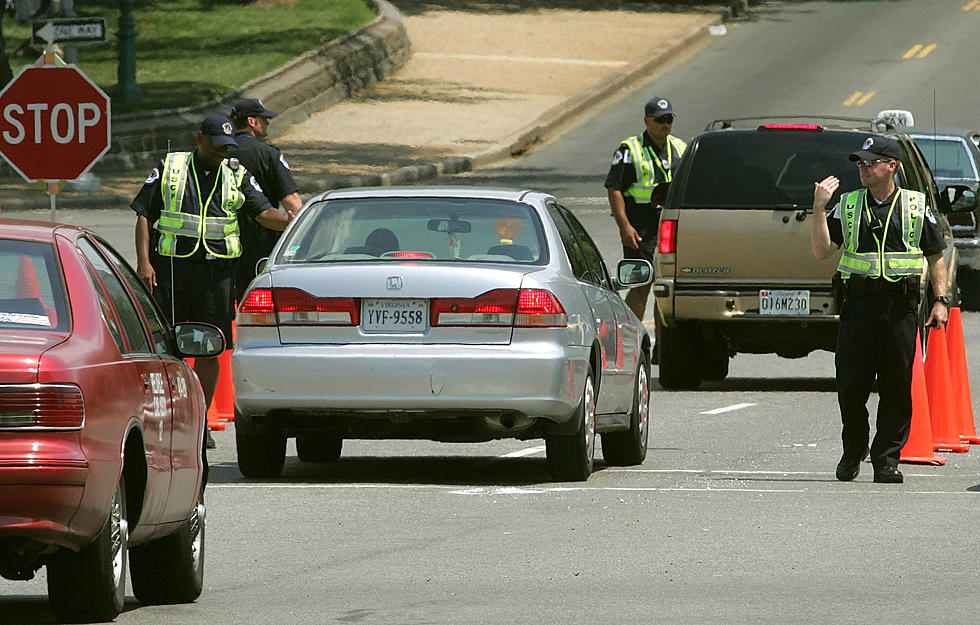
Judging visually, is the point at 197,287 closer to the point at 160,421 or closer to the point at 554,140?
the point at 160,421

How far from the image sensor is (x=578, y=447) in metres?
11.6

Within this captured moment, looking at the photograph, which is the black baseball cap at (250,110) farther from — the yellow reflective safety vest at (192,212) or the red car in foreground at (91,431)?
the red car in foreground at (91,431)

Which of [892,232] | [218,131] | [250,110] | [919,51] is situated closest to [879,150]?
[892,232]

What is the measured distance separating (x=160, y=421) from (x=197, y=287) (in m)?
5.78

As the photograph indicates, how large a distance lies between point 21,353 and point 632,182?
456 inches

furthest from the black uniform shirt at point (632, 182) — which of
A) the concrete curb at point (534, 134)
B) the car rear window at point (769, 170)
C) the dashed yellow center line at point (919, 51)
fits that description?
the dashed yellow center line at point (919, 51)

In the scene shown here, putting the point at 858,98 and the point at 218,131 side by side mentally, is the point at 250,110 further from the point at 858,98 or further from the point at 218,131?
the point at 858,98

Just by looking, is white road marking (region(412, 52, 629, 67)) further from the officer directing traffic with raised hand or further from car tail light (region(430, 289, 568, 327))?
car tail light (region(430, 289, 568, 327))

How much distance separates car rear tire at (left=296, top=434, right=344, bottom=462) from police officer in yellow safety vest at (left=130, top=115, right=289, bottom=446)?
862mm

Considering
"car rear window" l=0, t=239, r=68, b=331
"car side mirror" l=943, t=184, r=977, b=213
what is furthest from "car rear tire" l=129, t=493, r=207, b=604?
"car side mirror" l=943, t=184, r=977, b=213

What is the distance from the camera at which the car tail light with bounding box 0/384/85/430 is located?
667 cm

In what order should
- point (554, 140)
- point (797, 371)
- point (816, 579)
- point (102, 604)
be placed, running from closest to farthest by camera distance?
point (102, 604) → point (816, 579) → point (797, 371) → point (554, 140)

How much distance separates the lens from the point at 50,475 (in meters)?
6.68

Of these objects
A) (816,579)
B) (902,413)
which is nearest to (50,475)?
(816,579)
